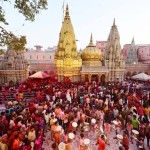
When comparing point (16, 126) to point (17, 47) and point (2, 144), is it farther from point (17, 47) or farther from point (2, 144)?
point (17, 47)

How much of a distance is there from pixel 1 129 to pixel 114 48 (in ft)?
78.2

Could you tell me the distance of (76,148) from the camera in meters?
9.78

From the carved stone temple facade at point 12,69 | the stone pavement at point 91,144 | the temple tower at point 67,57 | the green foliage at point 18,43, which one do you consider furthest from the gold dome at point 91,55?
the green foliage at point 18,43

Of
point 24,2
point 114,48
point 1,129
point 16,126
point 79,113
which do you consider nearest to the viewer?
point 24,2

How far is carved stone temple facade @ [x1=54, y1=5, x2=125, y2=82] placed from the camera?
26484mm

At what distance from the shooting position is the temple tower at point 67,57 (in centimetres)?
2634

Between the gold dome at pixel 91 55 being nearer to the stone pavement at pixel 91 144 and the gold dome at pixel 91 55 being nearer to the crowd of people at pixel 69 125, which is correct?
the crowd of people at pixel 69 125

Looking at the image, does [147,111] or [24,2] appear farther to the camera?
[147,111]

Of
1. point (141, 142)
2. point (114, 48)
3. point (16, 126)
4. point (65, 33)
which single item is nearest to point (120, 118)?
point (141, 142)

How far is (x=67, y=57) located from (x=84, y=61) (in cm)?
369

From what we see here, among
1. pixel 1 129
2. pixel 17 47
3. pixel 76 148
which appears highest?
pixel 17 47

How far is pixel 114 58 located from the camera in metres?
30.9

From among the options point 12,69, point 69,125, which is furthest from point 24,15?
point 12,69

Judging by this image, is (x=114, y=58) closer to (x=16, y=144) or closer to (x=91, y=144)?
(x=91, y=144)
